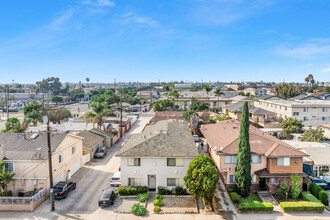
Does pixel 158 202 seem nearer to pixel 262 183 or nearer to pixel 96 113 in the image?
pixel 262 183

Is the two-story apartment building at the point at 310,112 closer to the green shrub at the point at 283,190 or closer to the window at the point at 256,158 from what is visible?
the window at the point at 256,158

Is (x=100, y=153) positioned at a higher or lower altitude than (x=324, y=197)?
higher

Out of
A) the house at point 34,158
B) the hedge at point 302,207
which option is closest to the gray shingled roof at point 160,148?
the house at point 34,158

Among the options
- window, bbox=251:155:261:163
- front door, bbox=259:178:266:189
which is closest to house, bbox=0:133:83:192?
window, bbox=251:155:261:163

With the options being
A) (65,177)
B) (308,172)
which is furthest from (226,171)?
(65,177)

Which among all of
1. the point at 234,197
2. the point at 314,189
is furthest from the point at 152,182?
the point at 314,189

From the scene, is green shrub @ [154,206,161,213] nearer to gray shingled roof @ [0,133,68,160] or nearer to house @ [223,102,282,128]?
gray shingled roof @ [0,133,68,160]
